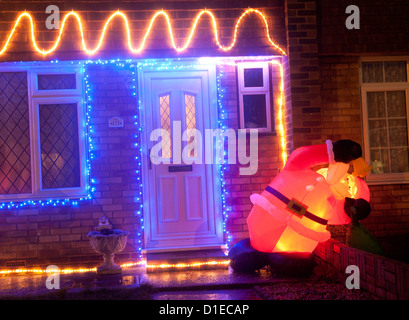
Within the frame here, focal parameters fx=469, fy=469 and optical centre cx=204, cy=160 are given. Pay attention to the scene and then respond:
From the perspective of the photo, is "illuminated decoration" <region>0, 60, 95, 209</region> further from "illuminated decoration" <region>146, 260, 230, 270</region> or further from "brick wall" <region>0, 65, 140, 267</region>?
"illuminated decoration" <region>146, 260, 230, 270</region>

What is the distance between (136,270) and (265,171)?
2.29 m

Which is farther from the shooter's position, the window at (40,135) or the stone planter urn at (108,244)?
the window at (40,135)

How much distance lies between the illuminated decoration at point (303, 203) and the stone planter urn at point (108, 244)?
180cm

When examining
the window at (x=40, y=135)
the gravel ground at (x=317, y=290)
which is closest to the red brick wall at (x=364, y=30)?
the gravel ground at (x=317, y=290)

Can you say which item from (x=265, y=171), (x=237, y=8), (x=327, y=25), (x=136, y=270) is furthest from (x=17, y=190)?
(x=327, y=25)

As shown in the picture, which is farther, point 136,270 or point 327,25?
point 327,25

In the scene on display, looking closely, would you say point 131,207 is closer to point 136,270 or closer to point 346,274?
point 136,270

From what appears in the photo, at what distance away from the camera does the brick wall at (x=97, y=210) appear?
21.3 feet

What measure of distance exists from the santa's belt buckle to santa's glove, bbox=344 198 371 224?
0.56 meters

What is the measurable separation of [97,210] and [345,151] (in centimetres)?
344

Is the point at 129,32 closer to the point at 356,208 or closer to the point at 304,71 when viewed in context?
the point at 304,71

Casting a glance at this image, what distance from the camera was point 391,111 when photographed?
23.1ft

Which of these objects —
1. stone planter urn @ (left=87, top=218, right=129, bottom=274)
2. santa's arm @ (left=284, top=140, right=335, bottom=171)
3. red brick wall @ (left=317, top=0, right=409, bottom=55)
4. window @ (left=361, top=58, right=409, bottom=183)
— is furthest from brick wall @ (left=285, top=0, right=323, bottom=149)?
stone planter urn @ (left=87, top=218, right=129, bottom=274)

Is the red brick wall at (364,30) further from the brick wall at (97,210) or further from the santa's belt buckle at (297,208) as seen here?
the brick wall at (97,210)
